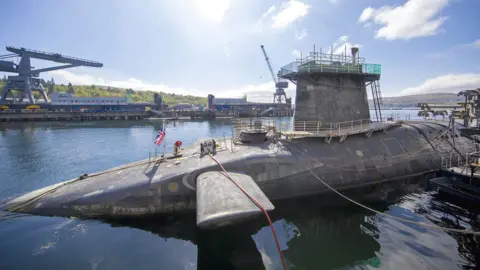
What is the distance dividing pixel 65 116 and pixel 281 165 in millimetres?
102331

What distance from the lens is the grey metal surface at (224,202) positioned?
305 inches

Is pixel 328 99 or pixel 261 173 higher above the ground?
pixel 328 99

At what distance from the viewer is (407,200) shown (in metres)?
16.3

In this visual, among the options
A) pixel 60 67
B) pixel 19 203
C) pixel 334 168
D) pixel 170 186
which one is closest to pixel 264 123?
pixel 334 168

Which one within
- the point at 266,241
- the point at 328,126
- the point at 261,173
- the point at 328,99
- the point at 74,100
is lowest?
the point at 266,241

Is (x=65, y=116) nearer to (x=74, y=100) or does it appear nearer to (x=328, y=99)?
(x=74, y=100)

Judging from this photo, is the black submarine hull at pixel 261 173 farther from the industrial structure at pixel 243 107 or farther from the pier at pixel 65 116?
the industrial structure at pixel 243 107

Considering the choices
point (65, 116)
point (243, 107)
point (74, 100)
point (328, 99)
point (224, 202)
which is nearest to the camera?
point (224, 202)

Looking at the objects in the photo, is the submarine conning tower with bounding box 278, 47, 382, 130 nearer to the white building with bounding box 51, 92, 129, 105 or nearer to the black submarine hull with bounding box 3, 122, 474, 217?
the black submarine hull with bounding box 3, 122, 474, 217

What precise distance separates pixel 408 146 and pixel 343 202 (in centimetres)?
918

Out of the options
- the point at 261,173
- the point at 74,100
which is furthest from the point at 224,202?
the point at 74,100

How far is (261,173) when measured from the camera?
15039 millimetres

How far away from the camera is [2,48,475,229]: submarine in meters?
12.8

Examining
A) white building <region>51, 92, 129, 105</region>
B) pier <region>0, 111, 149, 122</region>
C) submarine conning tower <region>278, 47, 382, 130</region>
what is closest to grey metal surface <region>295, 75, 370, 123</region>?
submarine conning tower <region>278, 47, 382, 130</region>
